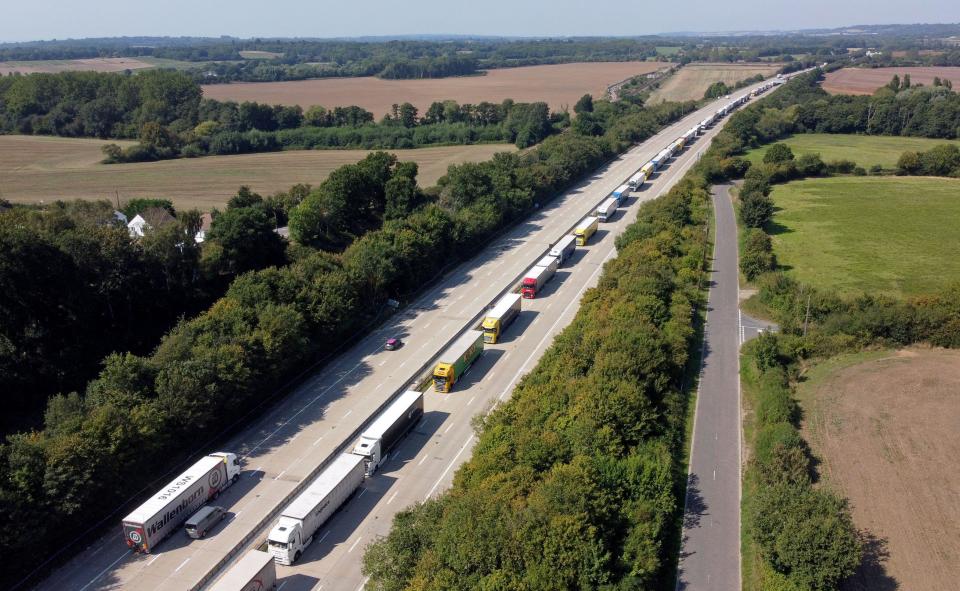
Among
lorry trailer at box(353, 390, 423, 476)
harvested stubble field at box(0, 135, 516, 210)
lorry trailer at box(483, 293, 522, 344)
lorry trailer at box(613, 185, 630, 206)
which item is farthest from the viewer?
harvested stubble field at box(0, 135, 516, 210)

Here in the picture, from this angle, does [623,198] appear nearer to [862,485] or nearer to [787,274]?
[787,274]

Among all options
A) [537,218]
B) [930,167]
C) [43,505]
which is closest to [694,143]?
[930,167]

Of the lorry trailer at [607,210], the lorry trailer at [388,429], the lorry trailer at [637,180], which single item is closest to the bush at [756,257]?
the lorry trailer at [607,210]

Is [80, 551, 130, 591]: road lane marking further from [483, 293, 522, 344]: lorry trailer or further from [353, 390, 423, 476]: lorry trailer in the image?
[483, 293, 522, 344]: lorry trailer

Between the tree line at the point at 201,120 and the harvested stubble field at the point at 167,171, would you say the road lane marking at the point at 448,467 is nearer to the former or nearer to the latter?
the harvested stubble field at the point at 167,171

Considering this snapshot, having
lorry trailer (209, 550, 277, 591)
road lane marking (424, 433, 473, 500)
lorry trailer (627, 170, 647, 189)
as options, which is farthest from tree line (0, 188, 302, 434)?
lorry trailer (627, 170, 647, 189)
